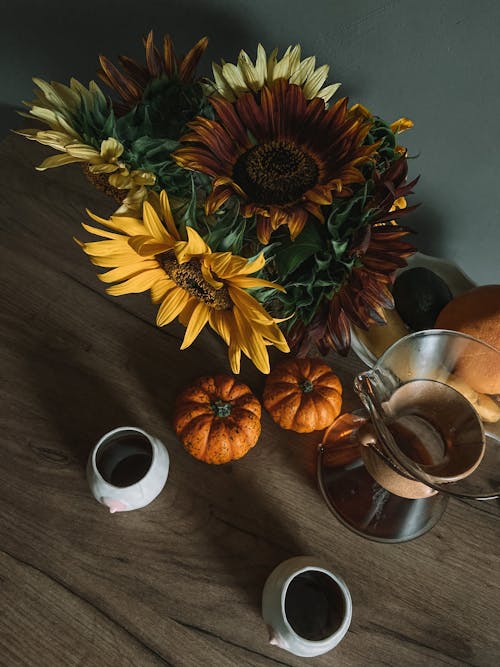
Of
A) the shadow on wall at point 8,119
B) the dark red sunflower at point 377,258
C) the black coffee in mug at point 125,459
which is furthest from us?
the shadow on wall at point 8,119

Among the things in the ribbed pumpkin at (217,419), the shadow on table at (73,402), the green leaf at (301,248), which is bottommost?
the shadow on table at (73,402)

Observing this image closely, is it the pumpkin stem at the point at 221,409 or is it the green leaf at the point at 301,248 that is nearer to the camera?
the green leaf at the point at 301,248

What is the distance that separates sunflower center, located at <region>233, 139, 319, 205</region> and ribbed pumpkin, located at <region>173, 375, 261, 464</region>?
24 centimetres

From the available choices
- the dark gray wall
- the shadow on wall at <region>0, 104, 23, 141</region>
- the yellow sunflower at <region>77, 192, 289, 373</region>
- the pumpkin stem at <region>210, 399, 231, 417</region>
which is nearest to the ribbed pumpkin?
the pumpkin stem at <region>210, 399, 231, 417</region>

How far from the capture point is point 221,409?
626 mm

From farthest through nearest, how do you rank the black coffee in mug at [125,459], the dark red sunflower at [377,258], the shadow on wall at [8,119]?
1. the shadow on wall at [8,119]
2. the black coffee in mug at [125,459]
3. the dark red sunflower at [377,258]

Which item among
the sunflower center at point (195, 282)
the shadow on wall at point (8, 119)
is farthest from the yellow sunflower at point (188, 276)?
the shadow on wall at point (8, 119)

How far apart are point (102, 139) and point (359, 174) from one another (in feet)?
0.81

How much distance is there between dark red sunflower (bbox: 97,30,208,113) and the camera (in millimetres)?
542

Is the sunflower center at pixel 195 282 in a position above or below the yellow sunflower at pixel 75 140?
below

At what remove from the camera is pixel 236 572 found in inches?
23.6

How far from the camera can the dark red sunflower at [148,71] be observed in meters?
0.54

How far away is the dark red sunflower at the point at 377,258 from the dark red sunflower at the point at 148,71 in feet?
0.74

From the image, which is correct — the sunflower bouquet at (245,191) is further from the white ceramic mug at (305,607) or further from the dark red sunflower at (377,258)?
the white ceramic mug at (305,607)
